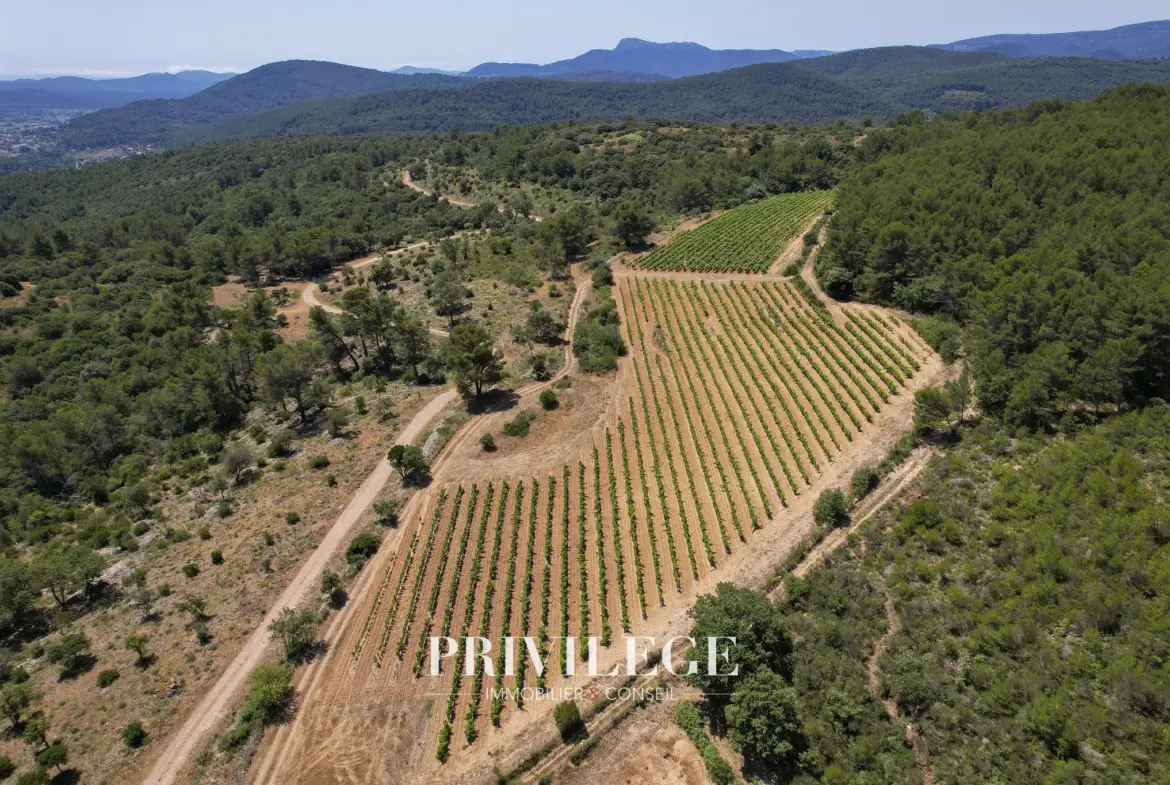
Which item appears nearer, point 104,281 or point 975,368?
point 975,368

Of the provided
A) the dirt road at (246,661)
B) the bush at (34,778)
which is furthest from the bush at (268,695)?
the bush at (34,778)

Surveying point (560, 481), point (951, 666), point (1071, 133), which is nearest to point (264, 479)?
point (560, 481)

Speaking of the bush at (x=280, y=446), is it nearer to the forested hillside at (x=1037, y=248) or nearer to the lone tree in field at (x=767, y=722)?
the lone tree in field at (x=767, y=722)

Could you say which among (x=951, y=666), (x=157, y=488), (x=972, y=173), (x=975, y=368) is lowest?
(x=157, y=488)

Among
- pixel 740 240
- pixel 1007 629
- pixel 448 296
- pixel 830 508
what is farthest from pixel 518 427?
pixel 740 240

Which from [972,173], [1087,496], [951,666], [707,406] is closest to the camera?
[951,666]

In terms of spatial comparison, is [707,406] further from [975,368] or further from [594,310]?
[594,310]
